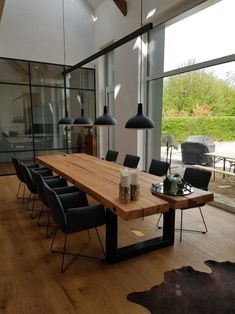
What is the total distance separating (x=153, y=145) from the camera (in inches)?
Answer: 242

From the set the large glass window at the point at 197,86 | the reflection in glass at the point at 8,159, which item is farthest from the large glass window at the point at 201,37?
the reflection in glass at the point at 8,159

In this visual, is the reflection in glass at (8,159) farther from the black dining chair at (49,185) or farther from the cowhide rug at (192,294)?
the cowhide rug at (192,294)

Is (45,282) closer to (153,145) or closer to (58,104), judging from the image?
(153,145)

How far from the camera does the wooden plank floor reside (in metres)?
2.17

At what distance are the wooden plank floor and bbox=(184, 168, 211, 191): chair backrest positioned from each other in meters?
0.63

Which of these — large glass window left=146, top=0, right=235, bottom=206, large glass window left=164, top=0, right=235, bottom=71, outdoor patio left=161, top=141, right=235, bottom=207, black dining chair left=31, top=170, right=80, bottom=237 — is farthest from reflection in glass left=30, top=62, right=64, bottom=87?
outdoor patio left=161, top=141, right=235, bottom=207

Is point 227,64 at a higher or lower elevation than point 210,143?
higher

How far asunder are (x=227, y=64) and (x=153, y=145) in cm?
256

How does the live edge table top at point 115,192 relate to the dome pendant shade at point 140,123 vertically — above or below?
below

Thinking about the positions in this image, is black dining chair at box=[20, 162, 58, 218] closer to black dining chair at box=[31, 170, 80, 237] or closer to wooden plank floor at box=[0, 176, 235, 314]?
black dining chair at box=[31, 170, 80, 237]

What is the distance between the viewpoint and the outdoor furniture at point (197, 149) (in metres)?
4.72

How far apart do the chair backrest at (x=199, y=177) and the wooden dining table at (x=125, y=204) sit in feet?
1.89

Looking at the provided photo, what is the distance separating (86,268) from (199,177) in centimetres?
195

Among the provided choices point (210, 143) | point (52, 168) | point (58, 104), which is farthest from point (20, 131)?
point (210, 143)
